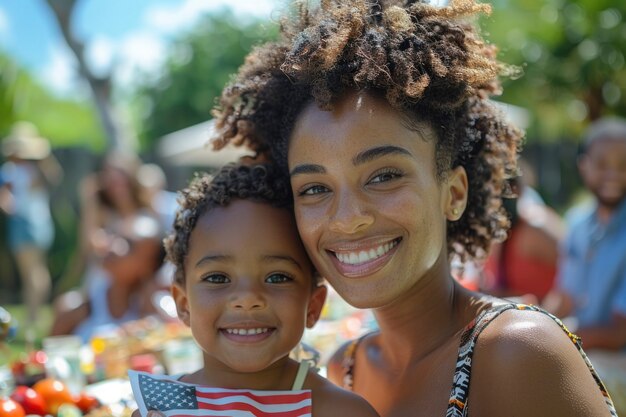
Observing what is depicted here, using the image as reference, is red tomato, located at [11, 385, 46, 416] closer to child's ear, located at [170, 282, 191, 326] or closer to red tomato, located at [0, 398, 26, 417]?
red tomato, located at [0, 398, 26, 417]

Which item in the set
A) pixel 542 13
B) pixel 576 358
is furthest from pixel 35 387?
pixel 542 13

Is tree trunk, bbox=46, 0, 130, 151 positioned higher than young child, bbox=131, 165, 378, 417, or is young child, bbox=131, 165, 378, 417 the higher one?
tree trunk, bbox=46, 0, 130, 151

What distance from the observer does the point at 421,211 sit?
1.88m

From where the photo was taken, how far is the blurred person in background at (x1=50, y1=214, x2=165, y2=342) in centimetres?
534

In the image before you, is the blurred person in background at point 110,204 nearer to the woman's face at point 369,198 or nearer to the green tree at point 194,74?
the woman's face at point 369,198

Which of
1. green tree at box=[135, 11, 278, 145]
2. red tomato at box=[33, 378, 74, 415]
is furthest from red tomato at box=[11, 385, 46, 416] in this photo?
green tree at box=[135, 11, 278, 145]

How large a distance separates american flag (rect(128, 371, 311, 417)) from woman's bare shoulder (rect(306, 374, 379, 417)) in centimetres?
3

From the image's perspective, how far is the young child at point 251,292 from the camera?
1952 mm

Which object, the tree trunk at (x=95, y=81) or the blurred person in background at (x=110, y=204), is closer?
the blurred person in background at (x=110, y=204)

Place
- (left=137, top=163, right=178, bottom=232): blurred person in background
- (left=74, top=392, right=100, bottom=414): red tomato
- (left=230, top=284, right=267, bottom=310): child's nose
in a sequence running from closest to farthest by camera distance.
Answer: (left=230, top=284, right=267, bottom=310): child's nose, (left=74, top=392, right=100, bottom=414): red tomato, (left=137, top=163, right=178, bottom=232): blurred person in background

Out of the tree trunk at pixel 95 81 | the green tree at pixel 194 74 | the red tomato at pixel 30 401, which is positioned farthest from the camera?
the green tree at pixel 194 74

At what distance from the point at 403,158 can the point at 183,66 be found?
1338 inches

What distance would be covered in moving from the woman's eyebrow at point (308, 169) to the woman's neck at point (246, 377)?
0.53m

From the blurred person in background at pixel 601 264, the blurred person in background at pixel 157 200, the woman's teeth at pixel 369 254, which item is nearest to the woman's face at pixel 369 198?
the woman's teeth at pixel 369 254
